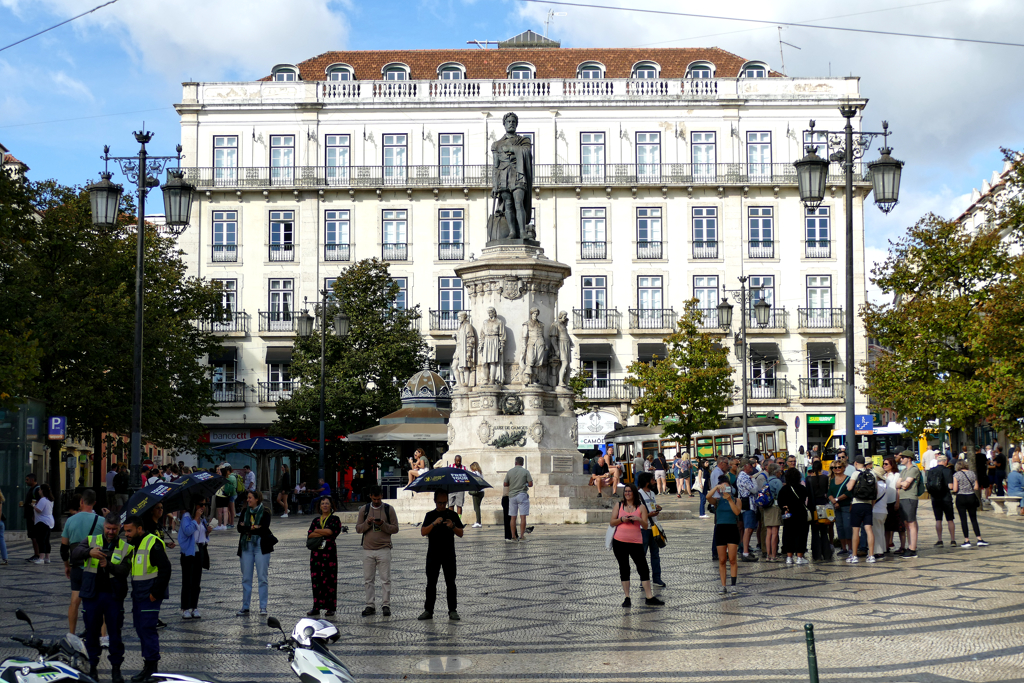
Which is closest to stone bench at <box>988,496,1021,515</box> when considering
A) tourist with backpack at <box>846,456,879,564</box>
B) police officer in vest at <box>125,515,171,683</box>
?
tourist with backpack at <box>846,456,879,564</box>

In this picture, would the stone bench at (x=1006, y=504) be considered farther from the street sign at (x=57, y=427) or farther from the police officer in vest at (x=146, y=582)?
the police officer in vest at (x=146, y=582)

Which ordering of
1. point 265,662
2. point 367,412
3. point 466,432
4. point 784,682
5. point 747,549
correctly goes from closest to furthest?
point 784,682 → point 265,662 → point 747,549 → point 466,432 → point 367,412

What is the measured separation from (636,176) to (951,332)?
89.3ft

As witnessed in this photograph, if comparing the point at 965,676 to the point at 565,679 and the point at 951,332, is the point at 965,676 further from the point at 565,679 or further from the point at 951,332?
the point at 951,332

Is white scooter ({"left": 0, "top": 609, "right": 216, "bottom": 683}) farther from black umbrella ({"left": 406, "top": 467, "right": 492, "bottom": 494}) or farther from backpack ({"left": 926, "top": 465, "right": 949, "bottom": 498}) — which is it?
backpack ({"left": 926, "top": 465, "right": 949, "bottom": 498})

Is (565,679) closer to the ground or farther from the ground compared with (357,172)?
closer to the ground

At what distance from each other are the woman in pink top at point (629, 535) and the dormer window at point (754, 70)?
50923 millimetres

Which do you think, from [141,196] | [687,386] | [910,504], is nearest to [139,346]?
[141,196]

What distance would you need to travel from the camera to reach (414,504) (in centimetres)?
2762

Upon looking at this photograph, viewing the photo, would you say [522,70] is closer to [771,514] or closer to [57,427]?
[57,427]

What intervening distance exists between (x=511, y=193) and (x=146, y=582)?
18893 millimetres

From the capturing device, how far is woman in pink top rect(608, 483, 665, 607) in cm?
1352

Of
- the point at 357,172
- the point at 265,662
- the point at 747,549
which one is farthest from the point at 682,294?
the point at 265,662

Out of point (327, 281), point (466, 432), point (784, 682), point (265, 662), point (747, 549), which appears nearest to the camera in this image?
point (784, 682)
